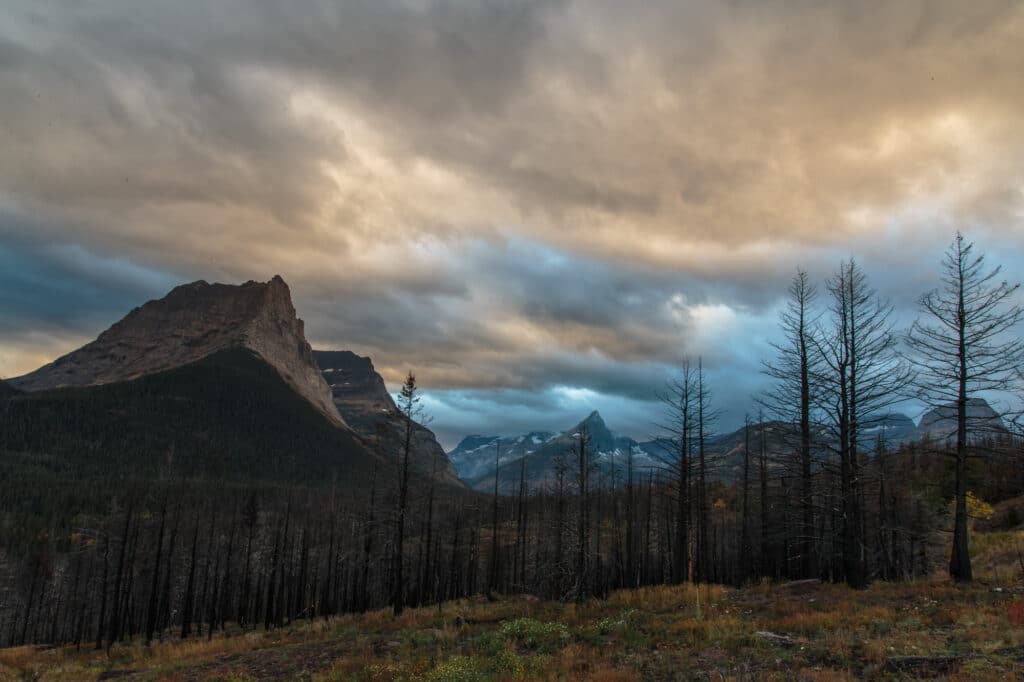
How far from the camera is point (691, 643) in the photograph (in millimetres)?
15156

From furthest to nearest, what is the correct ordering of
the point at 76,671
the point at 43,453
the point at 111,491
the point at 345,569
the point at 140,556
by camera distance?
the point at 43,453, the point at 111,491, the point at 345,569, the point at 140,556, the point at 76,671

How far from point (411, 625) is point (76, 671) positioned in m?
17.4

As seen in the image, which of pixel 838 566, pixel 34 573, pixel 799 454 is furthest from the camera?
pixel 34 573

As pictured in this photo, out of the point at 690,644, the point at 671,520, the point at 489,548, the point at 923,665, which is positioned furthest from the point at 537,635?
the point at 489,548

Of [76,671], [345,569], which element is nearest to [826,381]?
[76,671]

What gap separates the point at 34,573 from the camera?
75.9 m

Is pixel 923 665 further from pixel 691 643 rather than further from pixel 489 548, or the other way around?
pixel 489 548

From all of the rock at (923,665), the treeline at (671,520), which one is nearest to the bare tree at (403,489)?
the treeline at (671,520)

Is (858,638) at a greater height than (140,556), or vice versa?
(858,638)

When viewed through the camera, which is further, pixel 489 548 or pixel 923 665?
pixel 489 548

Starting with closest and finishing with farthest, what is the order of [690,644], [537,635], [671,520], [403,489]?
1. [690,644]
2. [537,635]
3. [403,489]
4. [671,520]

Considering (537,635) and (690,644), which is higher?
(690,644)

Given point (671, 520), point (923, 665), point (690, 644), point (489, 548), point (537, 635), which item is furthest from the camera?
point (489, 548)

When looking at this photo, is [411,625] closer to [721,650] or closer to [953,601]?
[721,650]
